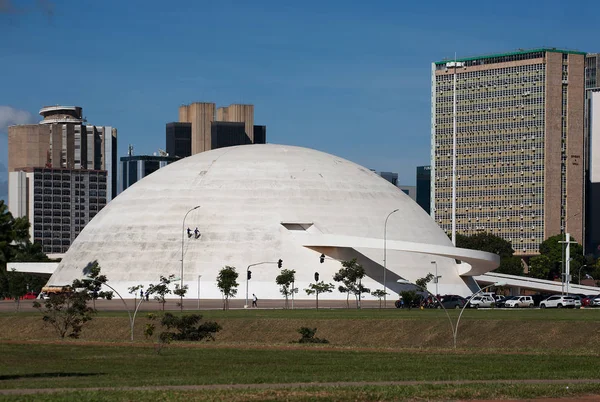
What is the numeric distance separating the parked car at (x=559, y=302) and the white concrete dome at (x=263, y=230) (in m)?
26.5

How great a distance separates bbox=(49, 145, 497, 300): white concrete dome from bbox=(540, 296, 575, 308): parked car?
2653cm

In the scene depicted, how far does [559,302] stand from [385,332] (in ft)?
132

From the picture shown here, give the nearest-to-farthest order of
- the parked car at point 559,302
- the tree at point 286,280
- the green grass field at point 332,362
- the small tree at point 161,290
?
the green grass field at point 332,362
the small tree at point 161,290
the parked car at point 559,302
the tree at point 286,280

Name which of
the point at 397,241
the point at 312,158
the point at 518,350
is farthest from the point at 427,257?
the point at 518,350

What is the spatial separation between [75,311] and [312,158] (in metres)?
77.0

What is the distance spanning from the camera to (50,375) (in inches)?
1690

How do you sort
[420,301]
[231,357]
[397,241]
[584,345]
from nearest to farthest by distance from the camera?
[231,357] → [584,345] → [420,301] → [397,241]

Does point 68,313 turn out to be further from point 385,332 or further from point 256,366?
point 256,366

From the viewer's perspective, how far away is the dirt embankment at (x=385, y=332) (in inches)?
2665

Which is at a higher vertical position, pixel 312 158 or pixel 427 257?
pixel 312 158

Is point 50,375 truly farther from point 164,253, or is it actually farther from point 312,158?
point 312,158

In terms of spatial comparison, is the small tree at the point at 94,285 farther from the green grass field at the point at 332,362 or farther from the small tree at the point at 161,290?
the green grass field at the point at 332,362

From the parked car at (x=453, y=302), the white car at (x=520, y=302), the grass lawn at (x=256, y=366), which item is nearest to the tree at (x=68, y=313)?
the grass lawn at (x=256, y=366)

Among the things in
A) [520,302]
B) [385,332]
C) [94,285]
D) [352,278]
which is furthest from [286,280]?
[385,332]
